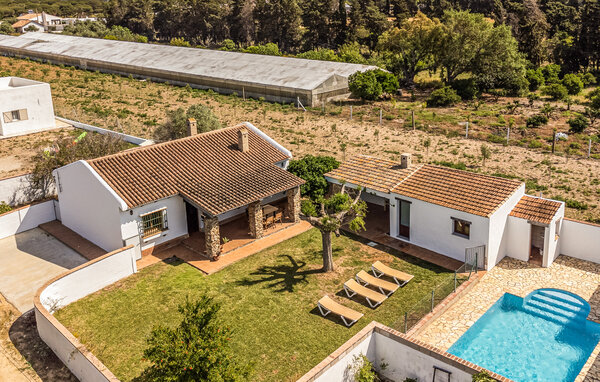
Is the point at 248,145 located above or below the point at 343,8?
below

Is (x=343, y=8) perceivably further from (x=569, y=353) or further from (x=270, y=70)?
(x=569, y=353)

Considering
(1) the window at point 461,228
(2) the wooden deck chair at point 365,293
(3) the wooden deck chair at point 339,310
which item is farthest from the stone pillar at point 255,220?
(1) the window at point 461,228

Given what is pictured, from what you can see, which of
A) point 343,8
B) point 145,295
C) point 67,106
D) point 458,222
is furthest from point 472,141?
point 343,8

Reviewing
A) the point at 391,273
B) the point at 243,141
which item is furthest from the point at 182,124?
the point at 391,273

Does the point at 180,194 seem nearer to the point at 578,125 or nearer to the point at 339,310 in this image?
the point at 339,310

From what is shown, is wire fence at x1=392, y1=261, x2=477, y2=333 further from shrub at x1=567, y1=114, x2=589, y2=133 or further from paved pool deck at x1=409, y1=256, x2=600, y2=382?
shrub at x1=567, y1=114, x2=589, y2=133

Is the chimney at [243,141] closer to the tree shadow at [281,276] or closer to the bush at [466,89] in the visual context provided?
the tree shadow at [281,276]

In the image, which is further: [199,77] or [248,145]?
[199,77]
